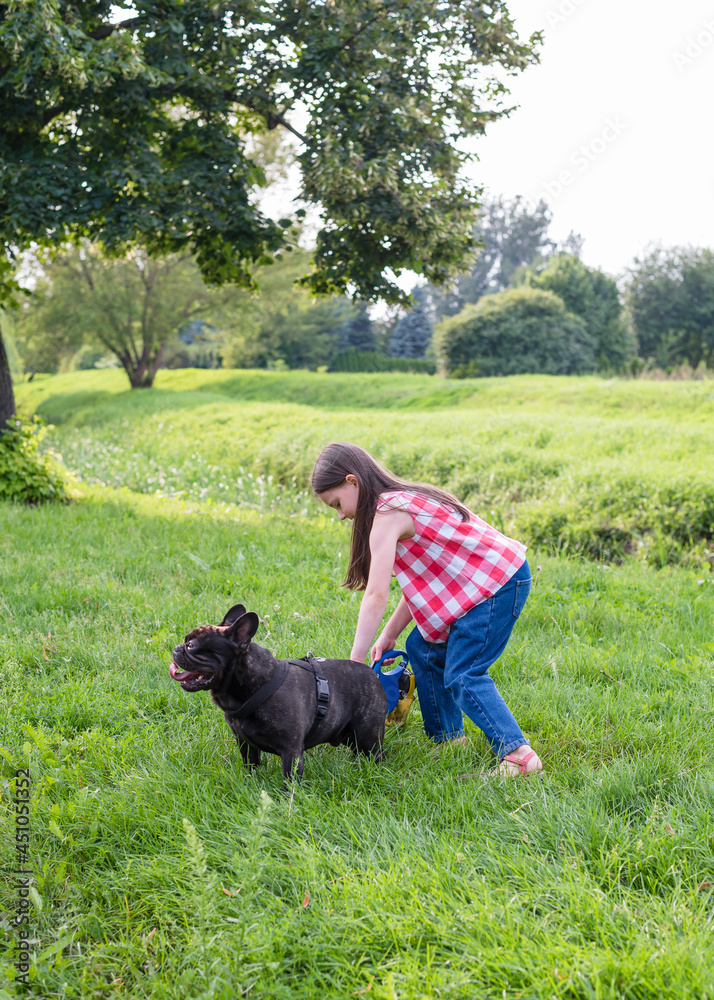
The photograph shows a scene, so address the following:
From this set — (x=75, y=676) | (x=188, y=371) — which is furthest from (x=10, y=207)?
(x=188, y=371)

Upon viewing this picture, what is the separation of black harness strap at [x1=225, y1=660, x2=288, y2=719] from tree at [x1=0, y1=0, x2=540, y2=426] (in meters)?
6.83

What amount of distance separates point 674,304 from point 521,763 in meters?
42.7

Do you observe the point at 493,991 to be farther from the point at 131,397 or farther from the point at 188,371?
the point at 188,371

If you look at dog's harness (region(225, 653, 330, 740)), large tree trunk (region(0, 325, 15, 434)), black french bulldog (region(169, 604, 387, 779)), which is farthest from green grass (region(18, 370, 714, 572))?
dog's harness (region(225, 653, 330, 740))

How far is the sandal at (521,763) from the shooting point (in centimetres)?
302

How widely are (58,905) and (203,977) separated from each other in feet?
2.63

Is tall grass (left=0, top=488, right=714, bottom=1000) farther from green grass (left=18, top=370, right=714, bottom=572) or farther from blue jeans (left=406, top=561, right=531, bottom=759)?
green grass (left=18, top=370, right=714, bottom=572)

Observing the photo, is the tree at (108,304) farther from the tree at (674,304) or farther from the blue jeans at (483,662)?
the blue jeans at (483,662)

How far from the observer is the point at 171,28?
7.90 meters

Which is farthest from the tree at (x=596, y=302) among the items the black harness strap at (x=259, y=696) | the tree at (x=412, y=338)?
the black harness strap at (x=259, y=696)

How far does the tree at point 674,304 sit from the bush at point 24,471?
3788 cm

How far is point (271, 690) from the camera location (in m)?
2.73

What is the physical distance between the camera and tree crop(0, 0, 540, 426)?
805 cm

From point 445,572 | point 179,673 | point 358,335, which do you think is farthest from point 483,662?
point 358,335
